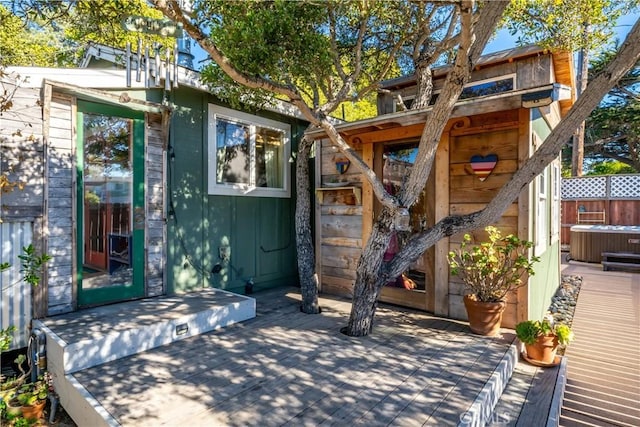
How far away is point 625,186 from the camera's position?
10.4 metres

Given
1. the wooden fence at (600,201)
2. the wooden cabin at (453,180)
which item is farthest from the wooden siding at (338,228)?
the wooden fence at (600,201)

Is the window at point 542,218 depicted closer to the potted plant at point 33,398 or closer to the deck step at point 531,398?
the deck step at point 531,398

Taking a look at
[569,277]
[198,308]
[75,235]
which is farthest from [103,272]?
[569,277]

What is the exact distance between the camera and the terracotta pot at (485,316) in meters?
3.39

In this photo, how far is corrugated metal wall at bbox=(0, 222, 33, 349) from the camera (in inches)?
121

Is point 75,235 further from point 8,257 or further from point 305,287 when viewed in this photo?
point 305,287

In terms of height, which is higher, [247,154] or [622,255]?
[247,154]

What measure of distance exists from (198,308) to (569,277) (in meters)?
8.14

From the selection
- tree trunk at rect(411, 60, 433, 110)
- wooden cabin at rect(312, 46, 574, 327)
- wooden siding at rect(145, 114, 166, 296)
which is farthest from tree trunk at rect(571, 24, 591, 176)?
wooden siding at rect(145, 114, 166, 296)

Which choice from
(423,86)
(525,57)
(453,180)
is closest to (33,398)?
(453,180)

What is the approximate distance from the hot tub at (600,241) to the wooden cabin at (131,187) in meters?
9.20

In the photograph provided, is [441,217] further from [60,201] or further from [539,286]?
[60,201]

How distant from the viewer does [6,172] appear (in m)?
3.09

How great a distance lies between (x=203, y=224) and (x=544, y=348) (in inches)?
161
